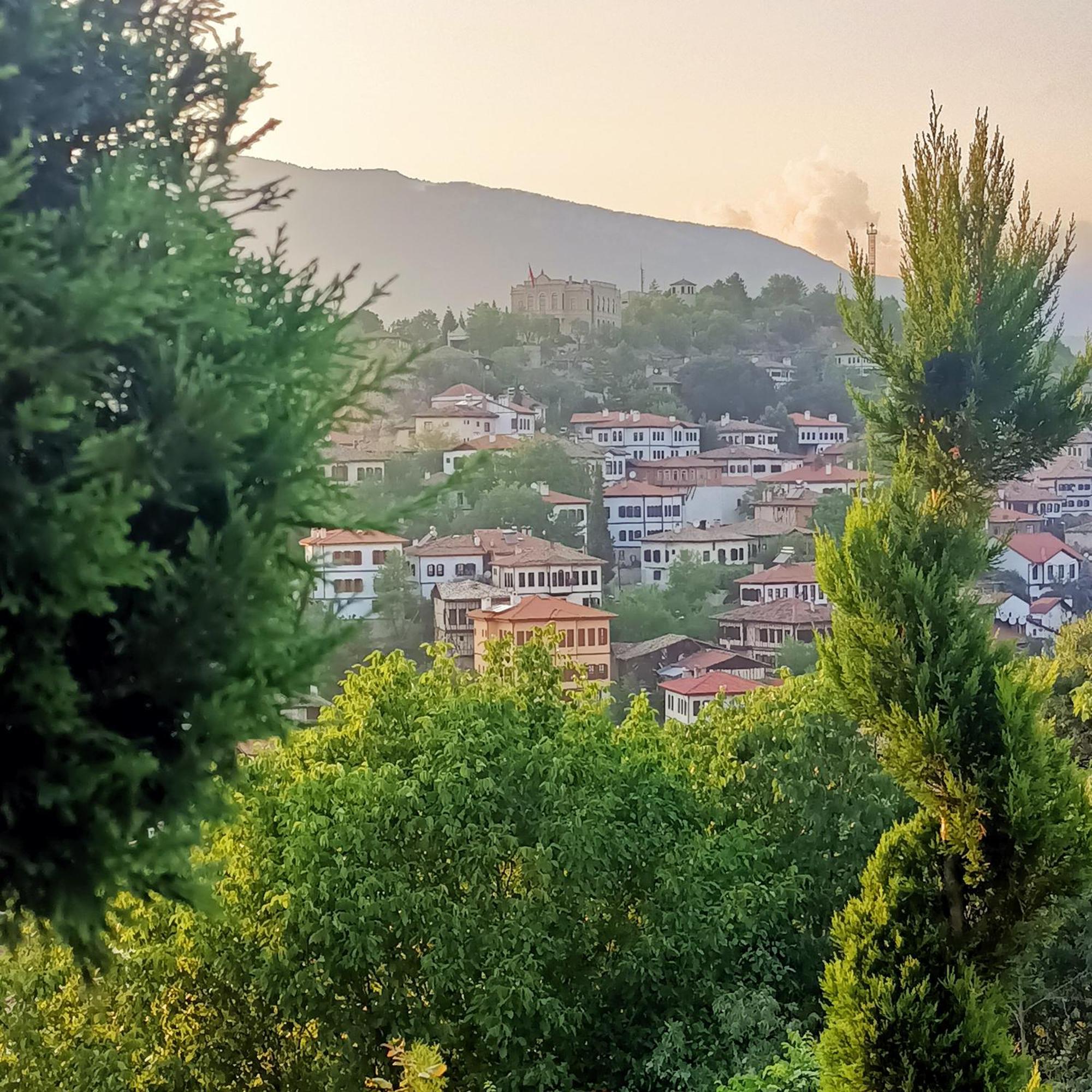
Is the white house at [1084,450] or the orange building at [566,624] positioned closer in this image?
the orange building at [566,624]

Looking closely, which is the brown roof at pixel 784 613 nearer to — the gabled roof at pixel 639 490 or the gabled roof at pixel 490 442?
the gabled roof at pixel 639 490

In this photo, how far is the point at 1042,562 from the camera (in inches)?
553

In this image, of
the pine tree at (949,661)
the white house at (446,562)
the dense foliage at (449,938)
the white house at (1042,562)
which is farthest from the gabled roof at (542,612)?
the pine tree at (949,661)

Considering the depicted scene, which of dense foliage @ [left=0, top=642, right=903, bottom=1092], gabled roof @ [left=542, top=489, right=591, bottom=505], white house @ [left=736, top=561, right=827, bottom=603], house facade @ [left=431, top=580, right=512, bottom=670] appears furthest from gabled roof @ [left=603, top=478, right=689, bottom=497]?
dense foliage @ [left=0, top=642, right=903, bottom=1092]

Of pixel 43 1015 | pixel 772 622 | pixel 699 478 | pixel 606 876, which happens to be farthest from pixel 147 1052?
pixel 699 478

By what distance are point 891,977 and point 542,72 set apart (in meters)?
8.67

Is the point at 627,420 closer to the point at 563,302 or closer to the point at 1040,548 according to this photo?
the point at 563,302

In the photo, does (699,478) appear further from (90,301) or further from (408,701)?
(90,301)

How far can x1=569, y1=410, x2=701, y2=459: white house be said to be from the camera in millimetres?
20547

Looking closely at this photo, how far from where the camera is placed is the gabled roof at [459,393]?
19922 millimetres

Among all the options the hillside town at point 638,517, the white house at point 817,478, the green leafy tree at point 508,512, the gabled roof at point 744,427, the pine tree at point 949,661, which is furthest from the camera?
the gabled roof at point 744,427

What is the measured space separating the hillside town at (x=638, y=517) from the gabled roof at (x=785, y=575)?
4cm

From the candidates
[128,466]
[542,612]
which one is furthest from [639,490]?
[128,466]

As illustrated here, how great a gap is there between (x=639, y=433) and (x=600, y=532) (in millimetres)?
3501
